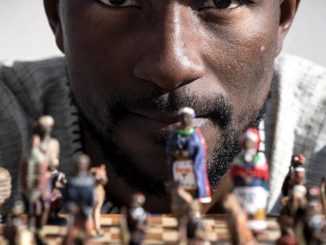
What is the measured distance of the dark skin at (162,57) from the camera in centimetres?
264

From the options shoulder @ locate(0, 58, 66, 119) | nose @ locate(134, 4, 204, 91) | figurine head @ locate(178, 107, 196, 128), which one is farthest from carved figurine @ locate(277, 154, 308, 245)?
shoulder @ locate(0, 58, 66, 119)

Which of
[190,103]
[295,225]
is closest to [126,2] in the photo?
[190,103]

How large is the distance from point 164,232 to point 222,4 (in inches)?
29.1

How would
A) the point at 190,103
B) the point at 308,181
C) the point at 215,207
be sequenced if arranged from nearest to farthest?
1. the point at 190,103
2. the point at 215,207
3. the point at 308,181

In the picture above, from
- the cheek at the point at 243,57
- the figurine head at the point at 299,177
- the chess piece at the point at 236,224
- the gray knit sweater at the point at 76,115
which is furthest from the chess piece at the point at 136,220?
the gray knit sweater at the point at 76,115

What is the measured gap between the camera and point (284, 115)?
345cm

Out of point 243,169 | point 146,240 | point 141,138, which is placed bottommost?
point 146,240

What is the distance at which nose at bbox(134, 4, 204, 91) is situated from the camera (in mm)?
2592

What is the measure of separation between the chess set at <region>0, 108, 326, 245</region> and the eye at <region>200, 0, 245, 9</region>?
49 cm

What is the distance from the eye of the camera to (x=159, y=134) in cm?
271

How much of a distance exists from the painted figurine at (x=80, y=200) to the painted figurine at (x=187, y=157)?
24cm

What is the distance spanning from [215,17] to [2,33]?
85.5 inches

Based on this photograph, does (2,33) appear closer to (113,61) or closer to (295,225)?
(113,61)

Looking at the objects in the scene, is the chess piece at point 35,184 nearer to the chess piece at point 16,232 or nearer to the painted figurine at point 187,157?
the chess piece at point 16,232
